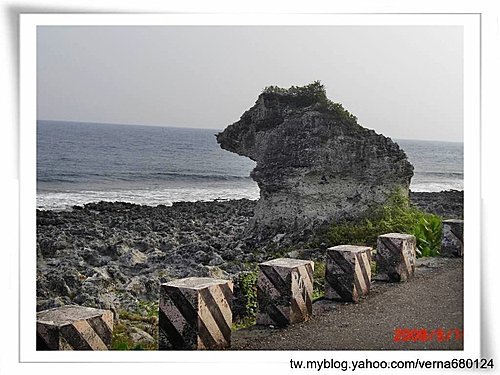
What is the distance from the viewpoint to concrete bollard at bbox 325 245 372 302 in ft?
16.2

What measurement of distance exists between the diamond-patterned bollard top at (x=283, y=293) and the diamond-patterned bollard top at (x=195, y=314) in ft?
0.82

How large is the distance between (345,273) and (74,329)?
5.40ft

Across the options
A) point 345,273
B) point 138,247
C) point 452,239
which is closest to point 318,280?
point 345,273

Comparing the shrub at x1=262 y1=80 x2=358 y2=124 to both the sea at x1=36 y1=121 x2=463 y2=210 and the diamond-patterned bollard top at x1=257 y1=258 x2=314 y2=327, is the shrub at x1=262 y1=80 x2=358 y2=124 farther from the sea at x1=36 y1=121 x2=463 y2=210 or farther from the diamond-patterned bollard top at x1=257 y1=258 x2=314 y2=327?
the diamond-patterned bollard top at x1=257 y1=258 x2=314 y2=327

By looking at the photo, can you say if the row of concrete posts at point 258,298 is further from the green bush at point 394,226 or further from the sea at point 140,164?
the sea at point 140,164

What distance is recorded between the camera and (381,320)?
4.84 m

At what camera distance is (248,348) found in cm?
467

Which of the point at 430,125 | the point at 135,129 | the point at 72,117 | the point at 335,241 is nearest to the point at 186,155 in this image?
the point at 135,129

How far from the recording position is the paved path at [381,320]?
4.71 metres

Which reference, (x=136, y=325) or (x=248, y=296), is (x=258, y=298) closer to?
(x=248, y=296)

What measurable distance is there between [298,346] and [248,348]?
29 cm
